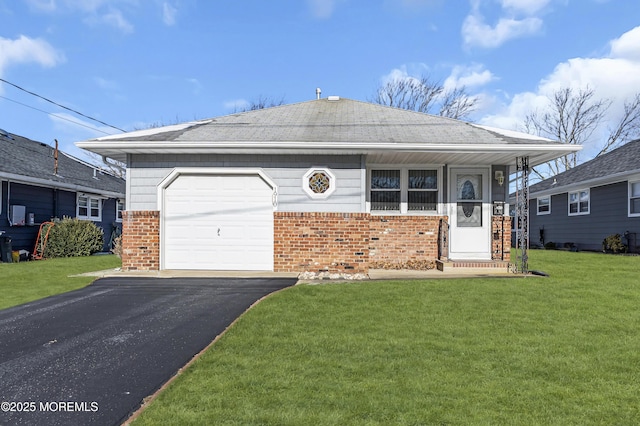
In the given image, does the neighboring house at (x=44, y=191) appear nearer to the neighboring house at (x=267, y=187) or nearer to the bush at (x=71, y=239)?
the bush at (x=71, y=239)

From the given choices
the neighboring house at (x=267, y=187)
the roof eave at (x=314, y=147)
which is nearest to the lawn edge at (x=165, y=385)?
the neighboring house at (x=267, y=187)

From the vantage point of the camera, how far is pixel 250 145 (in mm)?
8680

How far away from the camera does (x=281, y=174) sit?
360 inches

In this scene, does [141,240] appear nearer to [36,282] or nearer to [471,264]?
[36,282]

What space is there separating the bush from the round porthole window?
34.3ft

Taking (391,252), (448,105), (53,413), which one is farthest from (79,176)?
(448,105)

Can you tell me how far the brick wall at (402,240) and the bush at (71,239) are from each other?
441 inches

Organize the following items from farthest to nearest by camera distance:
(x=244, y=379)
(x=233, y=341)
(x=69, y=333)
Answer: (x=69, y=333), (x=233, y=341), (x=244, y=379)

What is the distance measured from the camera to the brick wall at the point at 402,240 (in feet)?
33.0

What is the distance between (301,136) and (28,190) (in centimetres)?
1115

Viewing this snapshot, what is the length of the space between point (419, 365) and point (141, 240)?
24.5ft

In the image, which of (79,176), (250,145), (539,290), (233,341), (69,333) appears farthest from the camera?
(79,176)

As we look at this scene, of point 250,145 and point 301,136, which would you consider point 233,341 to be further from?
point 301,136

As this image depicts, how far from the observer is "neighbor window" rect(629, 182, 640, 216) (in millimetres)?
14609
